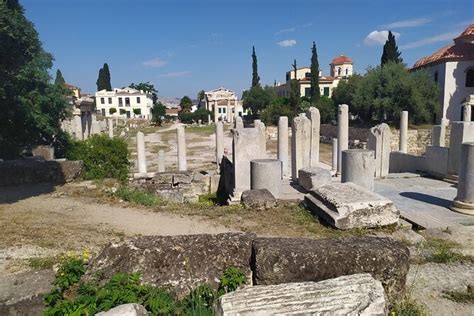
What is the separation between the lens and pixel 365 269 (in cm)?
333

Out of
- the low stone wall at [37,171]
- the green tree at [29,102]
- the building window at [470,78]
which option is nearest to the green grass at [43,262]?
the green tree at [29,102]

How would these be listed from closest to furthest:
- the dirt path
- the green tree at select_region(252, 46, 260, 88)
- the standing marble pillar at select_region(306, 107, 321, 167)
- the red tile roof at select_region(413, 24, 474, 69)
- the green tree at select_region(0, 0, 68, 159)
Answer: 1. the dirt path
2. the green tree at select_region(0, 0, 68, 159)
3. the standing marble pillar at select_region(306, 107, 321, 167)
4. the red tile roof at select_region(413, 24, 474, 69)
5. the green tree at select_region(252, 46, 260, 88)

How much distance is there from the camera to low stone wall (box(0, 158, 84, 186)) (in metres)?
9.62

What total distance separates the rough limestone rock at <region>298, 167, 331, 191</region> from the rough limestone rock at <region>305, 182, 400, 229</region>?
2.47 m

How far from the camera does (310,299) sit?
8.84 ft

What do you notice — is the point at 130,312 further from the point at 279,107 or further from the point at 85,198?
the point at 279,107

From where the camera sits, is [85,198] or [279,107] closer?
[85,198]

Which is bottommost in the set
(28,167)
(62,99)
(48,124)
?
(28,167)

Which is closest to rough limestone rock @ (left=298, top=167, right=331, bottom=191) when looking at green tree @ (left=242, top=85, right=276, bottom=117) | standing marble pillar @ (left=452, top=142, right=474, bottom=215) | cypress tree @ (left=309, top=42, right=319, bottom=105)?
standing marble pillar @ (left=452, top=142, right=474, bottom=215)

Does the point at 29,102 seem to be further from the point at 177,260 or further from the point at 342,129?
the point at 177,260

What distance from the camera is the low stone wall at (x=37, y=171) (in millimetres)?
9617

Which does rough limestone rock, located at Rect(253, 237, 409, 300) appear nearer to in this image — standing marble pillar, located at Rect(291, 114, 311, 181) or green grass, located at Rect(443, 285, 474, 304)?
green grass, located at Rect(443, 285, 474, 304)

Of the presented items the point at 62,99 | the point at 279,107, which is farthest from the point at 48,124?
the point at 279,107

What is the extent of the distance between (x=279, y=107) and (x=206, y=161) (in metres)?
22.5
